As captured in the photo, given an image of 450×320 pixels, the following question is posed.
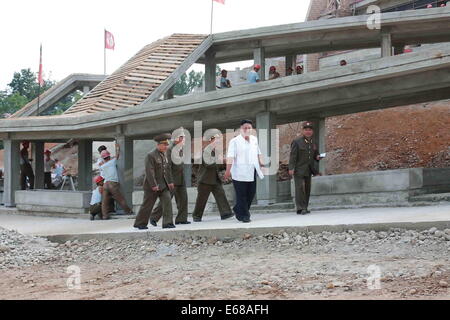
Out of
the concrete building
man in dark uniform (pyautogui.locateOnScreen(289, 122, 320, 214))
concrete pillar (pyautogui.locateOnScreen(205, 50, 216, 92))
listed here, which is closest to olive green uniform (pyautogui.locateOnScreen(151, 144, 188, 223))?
man in dark uniform (pyautogui.locateOnScreen(289, 122, 320, 214))

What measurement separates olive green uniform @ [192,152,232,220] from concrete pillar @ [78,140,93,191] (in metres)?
11.3

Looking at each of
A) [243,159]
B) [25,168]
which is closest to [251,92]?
[243,159]

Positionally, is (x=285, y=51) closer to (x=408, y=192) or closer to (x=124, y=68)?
(x=124, y=68)

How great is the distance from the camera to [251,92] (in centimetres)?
1470

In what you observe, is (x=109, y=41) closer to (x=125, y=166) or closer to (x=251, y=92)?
(x=125, y=166)

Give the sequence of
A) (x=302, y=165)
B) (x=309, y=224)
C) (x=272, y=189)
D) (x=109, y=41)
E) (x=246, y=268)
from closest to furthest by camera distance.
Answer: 1. (x=246, y=268)
2. (x=309, y=224)
3. (x=302, y=165)
4. (x=272, y=189)
5. (x=109, y=41)

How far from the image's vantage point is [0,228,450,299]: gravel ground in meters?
6.50

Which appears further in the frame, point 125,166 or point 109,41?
point 109,41

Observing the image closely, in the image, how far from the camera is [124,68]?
24.1m

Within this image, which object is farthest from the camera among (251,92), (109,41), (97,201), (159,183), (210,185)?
(109,41)

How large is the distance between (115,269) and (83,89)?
23.2 m

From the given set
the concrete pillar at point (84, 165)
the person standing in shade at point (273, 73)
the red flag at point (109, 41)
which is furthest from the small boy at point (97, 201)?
the red flag at point (109, 41)

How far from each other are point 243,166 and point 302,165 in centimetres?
140

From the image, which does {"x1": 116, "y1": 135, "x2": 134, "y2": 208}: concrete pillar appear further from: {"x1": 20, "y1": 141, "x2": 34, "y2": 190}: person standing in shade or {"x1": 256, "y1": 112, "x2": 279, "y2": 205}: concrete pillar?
{"x1": 20, "y1": 141, "x2": 34, "y2": 190}: person standing in shade
